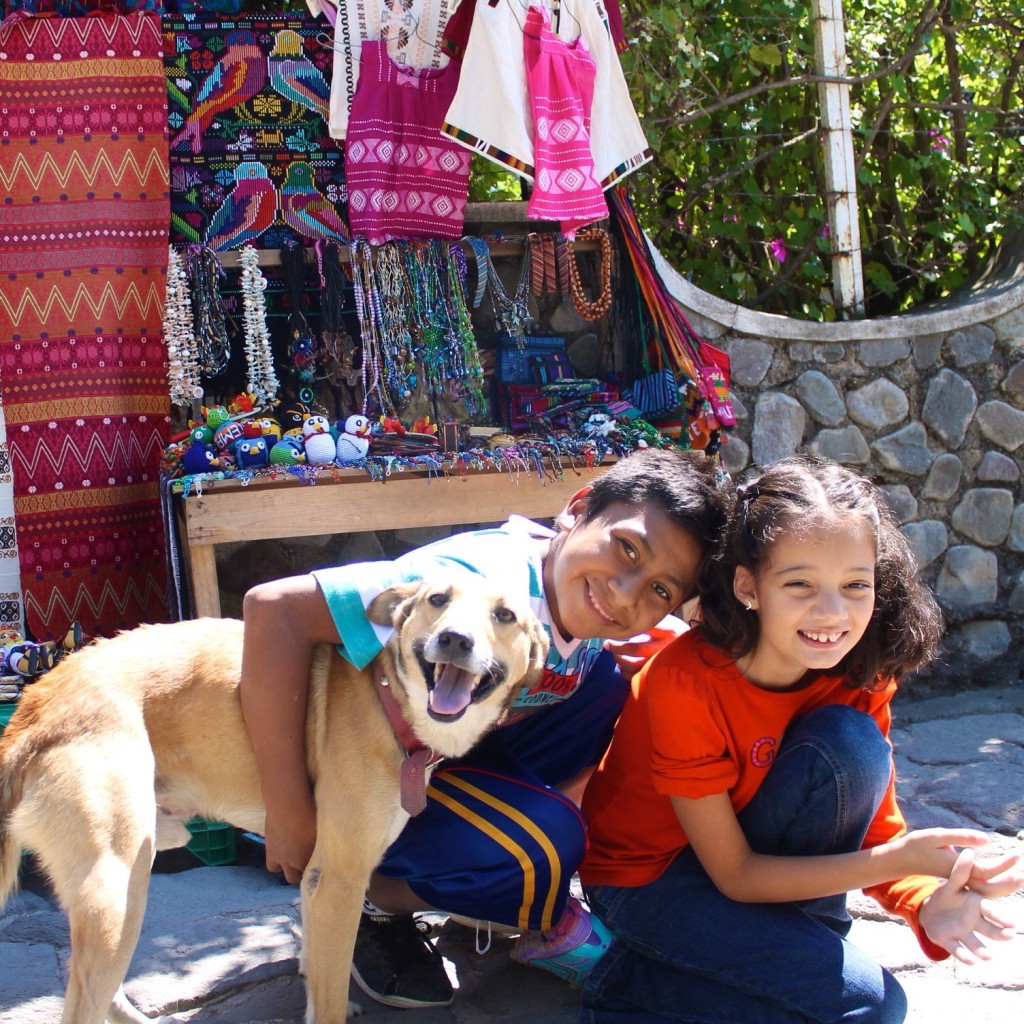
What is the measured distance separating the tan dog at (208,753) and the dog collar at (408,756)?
0.01 m

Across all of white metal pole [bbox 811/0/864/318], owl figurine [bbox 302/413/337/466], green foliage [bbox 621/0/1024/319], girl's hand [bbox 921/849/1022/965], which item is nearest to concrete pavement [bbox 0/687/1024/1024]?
girl's hand [bbox 921/849/1022/965]

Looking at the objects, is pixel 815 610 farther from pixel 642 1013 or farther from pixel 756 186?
pixel 756 186

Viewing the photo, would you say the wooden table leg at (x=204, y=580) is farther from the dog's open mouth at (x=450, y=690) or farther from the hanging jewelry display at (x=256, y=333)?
the dog's open mouth at (x=450, y=690)

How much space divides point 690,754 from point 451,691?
48cm

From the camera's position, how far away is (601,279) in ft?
16.2

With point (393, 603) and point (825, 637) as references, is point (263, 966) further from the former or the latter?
point (825, 637)

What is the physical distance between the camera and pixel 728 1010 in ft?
7.53

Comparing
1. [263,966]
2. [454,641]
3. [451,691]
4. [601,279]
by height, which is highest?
[601,279]

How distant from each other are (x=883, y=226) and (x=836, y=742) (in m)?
4.29

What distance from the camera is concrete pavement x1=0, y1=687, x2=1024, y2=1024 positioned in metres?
2.61

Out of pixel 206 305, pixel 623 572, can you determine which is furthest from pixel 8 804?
pixel 206 305

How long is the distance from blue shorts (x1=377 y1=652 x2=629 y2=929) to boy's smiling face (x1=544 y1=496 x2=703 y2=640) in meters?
0.39

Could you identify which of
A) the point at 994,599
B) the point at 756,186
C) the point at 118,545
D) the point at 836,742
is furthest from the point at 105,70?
the point at 994,599

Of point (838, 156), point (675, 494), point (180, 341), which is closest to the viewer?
point (675, 494)
